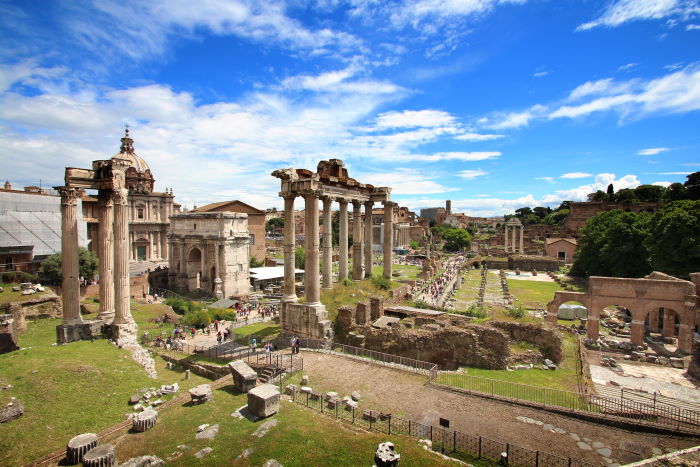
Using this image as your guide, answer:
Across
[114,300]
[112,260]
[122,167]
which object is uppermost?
[122,167]

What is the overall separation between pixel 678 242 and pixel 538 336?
23255mm

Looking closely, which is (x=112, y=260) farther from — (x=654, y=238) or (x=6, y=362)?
(x=654, y=238)

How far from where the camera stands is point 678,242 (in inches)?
1198

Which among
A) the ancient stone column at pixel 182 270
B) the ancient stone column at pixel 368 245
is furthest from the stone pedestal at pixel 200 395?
the ancient stone column at pixel 182 270

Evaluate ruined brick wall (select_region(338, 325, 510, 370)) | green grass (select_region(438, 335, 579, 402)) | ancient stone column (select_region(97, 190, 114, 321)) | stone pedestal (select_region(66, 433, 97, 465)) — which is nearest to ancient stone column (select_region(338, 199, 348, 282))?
ruined brick wall (select_region(338, 325, 510, 370))

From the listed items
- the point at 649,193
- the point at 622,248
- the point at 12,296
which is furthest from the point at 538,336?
the point at 649,193

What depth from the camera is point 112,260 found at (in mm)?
18562

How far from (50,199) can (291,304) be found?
36.4 metres

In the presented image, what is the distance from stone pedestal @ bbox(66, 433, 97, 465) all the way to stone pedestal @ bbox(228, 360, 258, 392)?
441 centimetres

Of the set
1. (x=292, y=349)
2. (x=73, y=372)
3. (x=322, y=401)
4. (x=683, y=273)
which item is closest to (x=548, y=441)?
(x=322, y=401)

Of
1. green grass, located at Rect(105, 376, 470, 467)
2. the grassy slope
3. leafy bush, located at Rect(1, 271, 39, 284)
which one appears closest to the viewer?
green grass, located at Rect(105, 376, 470, 467)

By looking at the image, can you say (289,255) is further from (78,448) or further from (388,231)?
(78,448)

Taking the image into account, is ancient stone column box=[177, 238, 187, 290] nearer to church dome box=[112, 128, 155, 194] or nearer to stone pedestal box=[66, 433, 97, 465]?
church dome box=[112, 128, 155, 194]

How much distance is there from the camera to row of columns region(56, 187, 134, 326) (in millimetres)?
17406
